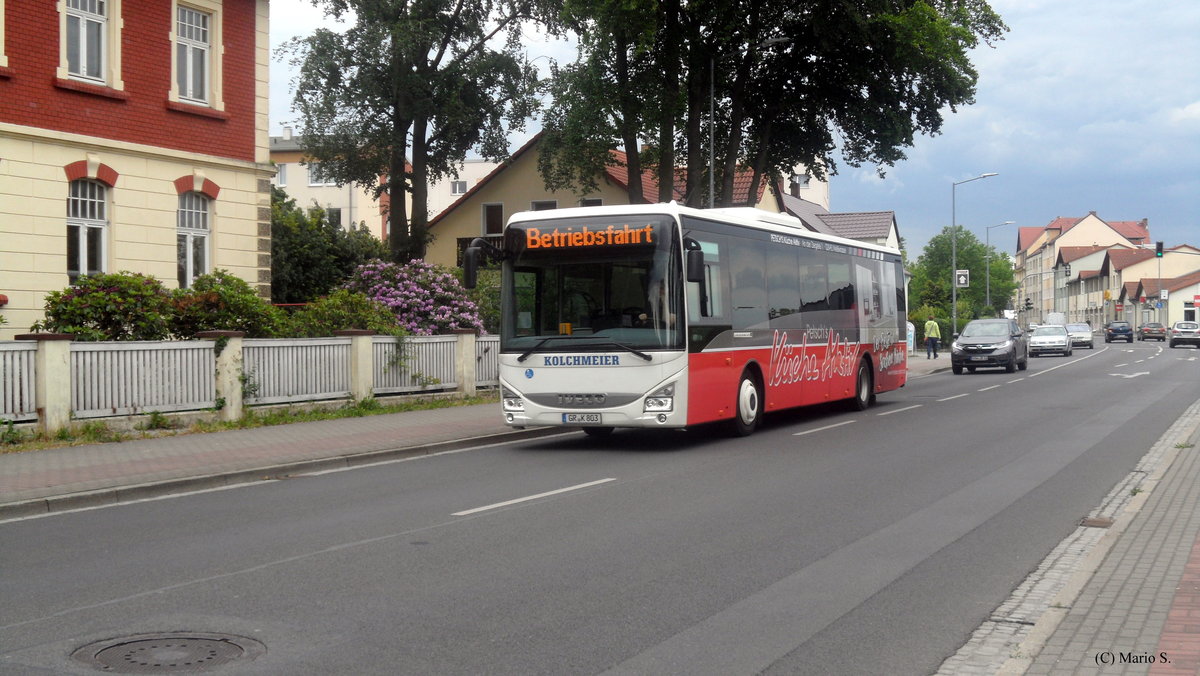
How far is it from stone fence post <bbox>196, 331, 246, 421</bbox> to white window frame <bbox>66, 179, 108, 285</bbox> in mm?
4493

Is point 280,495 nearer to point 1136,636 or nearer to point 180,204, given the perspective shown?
point 1136,636

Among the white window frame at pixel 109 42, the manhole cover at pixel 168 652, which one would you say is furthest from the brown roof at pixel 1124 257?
the manhole cover at pixel 168 652

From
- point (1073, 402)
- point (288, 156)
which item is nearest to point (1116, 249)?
point (288, 156)

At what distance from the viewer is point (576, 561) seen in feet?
25.6

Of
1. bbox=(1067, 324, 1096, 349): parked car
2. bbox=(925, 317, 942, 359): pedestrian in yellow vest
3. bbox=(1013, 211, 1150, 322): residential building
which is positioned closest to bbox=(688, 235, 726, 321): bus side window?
bbox=(925, 317, 942, 359): pedestrian in yellow vest

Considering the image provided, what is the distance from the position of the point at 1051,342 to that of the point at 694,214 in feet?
144

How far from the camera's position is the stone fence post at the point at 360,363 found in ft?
65.6

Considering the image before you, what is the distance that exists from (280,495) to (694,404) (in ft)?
18.4

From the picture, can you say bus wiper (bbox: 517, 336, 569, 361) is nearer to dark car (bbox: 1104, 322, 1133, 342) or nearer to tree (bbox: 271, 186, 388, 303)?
tree (bbox: 271, 186, 388, 303)

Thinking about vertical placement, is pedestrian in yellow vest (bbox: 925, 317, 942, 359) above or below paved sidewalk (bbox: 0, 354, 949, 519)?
above

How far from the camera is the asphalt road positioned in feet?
18.9

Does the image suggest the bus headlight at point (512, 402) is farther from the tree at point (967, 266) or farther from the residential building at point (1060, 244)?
the residential building at point (1060, 244)

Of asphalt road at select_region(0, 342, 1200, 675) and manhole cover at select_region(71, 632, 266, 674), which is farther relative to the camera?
asphalt road at select_region(0, 342, 1200, 675)

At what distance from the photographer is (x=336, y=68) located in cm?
3988
